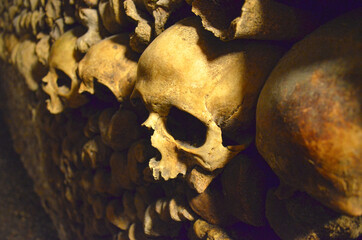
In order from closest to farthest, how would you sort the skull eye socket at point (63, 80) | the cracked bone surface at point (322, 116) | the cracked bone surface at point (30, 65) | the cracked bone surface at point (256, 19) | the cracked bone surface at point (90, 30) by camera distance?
the cracked bone surface at point (322, 116) → the cracked bone surface at point (256, 19) → the cracked bone surface at point (90, 30) → the skull eye socket at point (63, 80) → the cracked bone surface at point (30, 65)

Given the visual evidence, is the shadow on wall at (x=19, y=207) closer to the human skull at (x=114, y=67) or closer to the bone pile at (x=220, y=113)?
the bone pile at (x=220, y=113)

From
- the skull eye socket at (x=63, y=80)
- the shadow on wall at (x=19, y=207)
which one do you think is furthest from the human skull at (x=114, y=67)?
the shadow on wall at (x=19, y=207)

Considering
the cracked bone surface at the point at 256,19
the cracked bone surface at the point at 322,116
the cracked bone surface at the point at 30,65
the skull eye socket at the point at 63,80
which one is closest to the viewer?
the cracked bone surface at the point at 322,116

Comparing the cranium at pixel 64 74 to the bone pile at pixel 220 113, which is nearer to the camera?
the bone pile at pixel 220 113

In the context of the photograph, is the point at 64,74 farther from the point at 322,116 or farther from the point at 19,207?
the point at 19,207

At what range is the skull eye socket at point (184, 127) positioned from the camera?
760mm

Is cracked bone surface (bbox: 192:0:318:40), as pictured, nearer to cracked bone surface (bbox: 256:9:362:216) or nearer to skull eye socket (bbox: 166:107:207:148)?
cracked bone surface (bbox: 256:9:362:216)

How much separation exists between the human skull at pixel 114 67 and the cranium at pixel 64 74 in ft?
0.68

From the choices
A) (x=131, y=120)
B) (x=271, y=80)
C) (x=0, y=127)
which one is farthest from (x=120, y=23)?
(x=0, y=127)

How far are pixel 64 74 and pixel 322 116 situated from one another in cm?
107

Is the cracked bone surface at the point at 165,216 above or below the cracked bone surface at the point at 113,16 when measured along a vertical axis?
below

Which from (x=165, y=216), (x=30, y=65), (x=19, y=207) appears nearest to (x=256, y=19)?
(x=165, y=216)

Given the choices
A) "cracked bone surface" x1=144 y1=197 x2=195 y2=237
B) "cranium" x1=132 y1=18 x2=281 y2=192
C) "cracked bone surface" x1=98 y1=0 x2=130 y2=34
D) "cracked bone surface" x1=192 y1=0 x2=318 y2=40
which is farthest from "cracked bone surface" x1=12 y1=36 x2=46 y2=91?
"cracked bone surface" x1=192 y1=0 x2=318 y2=40

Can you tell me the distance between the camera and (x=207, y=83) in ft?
2.20
